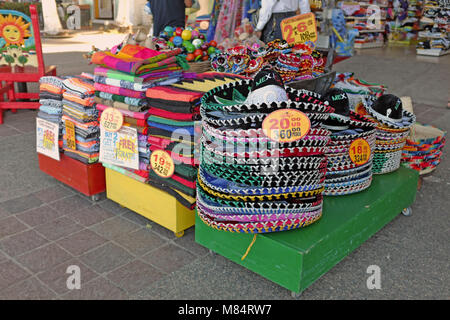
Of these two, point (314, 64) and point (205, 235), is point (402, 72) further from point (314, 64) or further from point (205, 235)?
point (205, 235)

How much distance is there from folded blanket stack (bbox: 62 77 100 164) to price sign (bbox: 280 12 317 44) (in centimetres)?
154

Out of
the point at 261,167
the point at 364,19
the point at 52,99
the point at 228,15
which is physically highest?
the point at 364,19

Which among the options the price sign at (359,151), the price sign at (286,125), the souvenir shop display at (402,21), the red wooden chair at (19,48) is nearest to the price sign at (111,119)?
the price sign at (286,125)

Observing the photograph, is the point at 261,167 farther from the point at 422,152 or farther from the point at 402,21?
the point at 402,21

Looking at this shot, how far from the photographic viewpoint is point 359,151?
2299 millimetres

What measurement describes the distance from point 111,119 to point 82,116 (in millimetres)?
268

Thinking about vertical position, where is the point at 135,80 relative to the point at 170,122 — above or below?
above

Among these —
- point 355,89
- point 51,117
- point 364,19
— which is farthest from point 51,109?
point 364,19

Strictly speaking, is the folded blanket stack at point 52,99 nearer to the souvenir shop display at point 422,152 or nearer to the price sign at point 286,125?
the price sign at point 286,125

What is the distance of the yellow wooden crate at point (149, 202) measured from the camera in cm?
241

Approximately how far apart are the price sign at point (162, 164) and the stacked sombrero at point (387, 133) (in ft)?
4.00

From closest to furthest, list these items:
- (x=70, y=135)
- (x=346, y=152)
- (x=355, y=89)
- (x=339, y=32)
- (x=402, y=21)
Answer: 1. (x=346, y=152)
2. (x=70, y=135)
3. (x=355, y=89)
4. (x=339, y=32)
5. (x=402, y=21)

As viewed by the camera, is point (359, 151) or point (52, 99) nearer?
point (359, 151)
